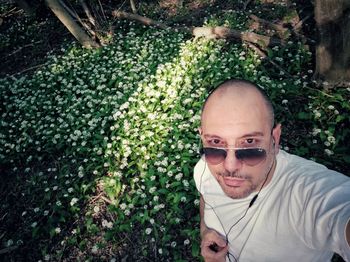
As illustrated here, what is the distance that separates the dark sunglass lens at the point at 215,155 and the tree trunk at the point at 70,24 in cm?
770

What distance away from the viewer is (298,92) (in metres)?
5.38

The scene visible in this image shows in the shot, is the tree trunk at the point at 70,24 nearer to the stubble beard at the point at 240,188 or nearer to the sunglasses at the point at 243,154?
the sunglasses at the point at 243,154

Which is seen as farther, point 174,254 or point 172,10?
point 172,10

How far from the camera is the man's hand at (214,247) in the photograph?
2.41 m

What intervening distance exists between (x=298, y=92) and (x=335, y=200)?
4.12 metres

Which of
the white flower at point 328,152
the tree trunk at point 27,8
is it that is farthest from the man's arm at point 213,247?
the tree trunk at point 27,8

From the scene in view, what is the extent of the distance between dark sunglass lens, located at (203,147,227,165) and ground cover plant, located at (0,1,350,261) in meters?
1.95

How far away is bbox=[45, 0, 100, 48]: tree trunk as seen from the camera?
809cm

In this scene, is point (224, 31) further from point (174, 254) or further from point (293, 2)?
point (174, 254)

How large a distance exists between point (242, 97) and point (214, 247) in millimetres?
1369

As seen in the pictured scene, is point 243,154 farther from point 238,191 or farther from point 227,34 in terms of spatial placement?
point 227,34

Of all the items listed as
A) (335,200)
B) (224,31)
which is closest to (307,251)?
(335,200)

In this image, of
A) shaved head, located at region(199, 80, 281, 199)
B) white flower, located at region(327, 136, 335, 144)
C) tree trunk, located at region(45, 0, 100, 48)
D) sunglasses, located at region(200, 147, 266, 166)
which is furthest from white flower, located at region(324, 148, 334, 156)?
tree trunk, located at region(45, 0, 100, 48)

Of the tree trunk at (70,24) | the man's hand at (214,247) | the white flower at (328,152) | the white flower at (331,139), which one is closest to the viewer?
the man's hand at (214,247)
